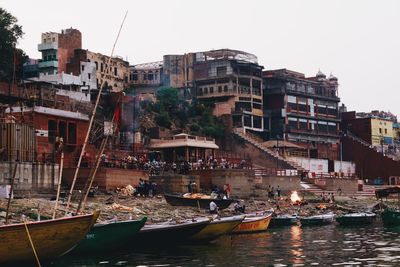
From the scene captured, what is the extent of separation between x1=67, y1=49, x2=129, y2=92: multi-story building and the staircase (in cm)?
1681

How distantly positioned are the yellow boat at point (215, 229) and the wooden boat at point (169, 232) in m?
0.53

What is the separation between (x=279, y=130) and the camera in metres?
77.6

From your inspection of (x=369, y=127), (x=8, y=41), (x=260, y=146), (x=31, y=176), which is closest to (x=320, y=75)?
(x=369, y=127)

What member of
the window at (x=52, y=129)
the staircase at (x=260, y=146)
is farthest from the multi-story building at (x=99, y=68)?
the window at (x=52, y=129)

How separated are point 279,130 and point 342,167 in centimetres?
926

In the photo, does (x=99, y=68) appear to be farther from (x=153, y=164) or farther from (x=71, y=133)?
(x=71, y=133)

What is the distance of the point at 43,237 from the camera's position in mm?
18234

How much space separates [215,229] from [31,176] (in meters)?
13.2

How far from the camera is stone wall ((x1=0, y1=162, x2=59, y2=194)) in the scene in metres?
33.4

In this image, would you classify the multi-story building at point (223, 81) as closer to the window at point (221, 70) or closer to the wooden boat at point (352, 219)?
the window at point (221, 70)

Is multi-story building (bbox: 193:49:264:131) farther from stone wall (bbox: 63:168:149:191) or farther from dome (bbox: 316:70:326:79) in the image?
stone wall (bbox: 63:168:149:191)

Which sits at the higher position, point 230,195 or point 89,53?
point 89,53

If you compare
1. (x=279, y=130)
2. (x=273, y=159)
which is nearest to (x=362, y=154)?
(x=279, y=130)

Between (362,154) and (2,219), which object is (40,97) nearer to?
(2,219)
